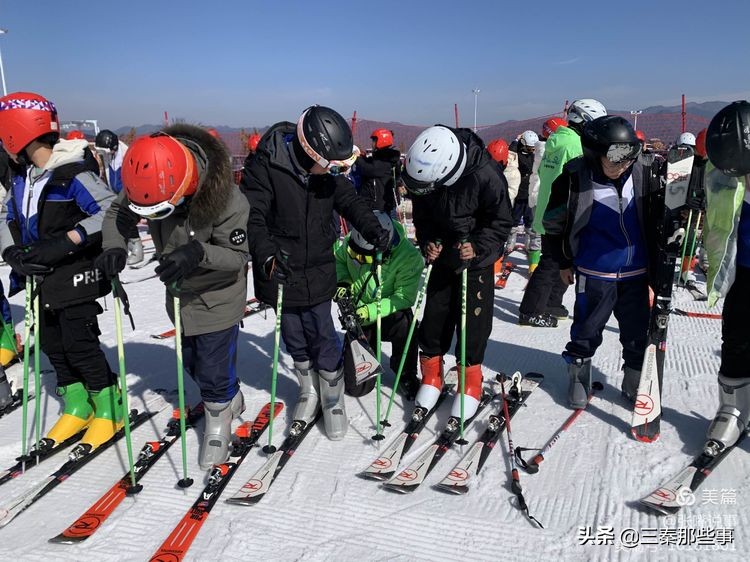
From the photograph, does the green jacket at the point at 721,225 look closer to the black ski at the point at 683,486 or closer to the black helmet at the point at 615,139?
the black helmet at the point at 615,139

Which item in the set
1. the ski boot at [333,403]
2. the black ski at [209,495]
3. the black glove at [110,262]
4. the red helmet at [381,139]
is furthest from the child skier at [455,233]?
the red helmet at [381,139]

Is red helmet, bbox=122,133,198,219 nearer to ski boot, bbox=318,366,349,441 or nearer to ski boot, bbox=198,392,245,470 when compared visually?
ski boot, bbox=198,392,245,470

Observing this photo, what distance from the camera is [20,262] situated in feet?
9.45

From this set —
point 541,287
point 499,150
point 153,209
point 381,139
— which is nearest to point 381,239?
point 153,209

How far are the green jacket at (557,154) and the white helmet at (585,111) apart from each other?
108 millimetres

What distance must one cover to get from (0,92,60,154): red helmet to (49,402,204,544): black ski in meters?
1.93

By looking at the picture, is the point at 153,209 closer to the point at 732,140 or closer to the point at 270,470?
the point at 270,470

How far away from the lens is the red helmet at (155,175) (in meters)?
2.41

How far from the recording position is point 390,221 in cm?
391

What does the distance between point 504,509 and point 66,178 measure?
305 cm

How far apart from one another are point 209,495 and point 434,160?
7.39 ft

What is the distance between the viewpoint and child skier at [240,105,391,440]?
288 centimetres

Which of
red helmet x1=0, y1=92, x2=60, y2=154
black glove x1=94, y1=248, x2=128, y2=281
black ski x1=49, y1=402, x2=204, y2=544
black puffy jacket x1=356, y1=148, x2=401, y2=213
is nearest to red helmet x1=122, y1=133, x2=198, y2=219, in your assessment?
black glove x1=94, y1=248, x2=128, y2=281

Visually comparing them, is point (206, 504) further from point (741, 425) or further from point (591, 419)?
point (741, 425)
